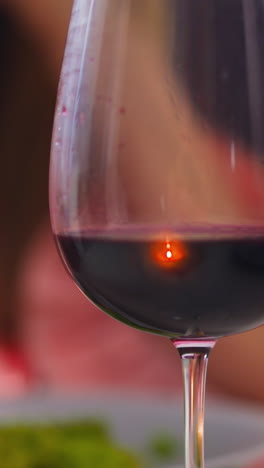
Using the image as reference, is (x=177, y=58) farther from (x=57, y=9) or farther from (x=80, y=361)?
(x=57, y=9)

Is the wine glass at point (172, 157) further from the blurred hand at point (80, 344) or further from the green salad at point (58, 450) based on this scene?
the blurred hand at point (80, 344)

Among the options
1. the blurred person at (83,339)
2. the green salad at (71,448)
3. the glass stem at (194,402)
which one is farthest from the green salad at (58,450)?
the blurred person at (83,339)

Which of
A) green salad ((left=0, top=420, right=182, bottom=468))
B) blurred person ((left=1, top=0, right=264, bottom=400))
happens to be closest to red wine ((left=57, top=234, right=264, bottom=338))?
green salad ((left=0, top=420, right=182, bottom=468))

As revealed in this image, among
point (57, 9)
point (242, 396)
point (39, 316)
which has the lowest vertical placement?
point (242, 396)

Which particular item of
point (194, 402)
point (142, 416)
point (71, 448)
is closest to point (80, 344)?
point (142, 416)

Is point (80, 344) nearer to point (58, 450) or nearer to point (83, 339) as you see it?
point (83, 339)

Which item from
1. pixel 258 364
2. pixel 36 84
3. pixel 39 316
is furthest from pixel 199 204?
pixel 36 84

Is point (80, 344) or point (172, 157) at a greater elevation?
point (80, 344)
